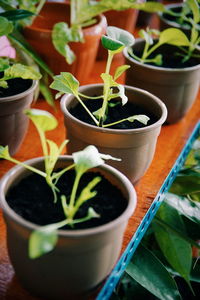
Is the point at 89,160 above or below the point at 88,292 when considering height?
above

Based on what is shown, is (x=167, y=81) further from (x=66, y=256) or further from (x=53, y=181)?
(x=66, y=256)

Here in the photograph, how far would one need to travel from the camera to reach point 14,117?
0.84 meters

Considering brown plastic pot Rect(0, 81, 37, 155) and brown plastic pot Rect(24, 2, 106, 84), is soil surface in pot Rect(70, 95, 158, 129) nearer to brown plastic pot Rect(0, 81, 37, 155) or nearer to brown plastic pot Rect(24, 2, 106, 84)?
brown plastic pot Rect(0, 81, 37, 155)

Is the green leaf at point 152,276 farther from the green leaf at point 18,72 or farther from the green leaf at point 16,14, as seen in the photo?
the green leaf at point 16,14

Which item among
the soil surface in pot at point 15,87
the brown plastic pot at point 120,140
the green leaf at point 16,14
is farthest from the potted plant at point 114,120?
the green leaf at point 16,14

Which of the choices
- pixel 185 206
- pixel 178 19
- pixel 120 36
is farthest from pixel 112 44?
pixel 178 19

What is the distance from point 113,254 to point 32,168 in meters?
0.15

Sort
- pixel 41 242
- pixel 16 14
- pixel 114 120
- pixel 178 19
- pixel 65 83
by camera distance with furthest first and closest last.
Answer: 1. pixel 178 19
2. pixel 16 14
3. pixel 114 120
4. pixel 65 83
5. pixel 41 242

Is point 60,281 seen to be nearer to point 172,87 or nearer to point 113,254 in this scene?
point 113,254

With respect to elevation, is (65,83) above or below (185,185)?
above

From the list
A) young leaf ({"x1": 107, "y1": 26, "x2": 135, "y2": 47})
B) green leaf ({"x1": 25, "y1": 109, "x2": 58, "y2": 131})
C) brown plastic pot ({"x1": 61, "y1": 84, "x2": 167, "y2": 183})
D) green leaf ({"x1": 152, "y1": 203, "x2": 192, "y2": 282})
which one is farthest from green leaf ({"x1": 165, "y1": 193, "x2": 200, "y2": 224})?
green leaf ({"x1": 25, "y1": 109, "x2": 58, "y2": 131})

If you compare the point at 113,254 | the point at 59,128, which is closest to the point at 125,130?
the point at 113,254

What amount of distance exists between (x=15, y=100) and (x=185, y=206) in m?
0.48

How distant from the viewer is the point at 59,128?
1046 millimetres
